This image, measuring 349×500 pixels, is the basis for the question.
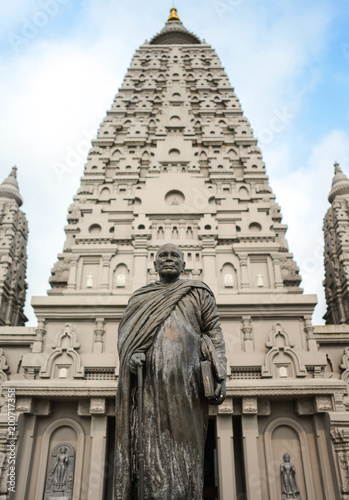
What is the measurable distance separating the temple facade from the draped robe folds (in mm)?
7959

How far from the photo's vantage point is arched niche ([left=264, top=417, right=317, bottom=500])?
11031mm

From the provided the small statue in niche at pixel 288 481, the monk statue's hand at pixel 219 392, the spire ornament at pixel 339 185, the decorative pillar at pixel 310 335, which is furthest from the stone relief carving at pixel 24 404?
the spire ornament at pixel 339 185

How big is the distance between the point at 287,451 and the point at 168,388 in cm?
945

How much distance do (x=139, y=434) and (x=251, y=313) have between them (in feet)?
33.0

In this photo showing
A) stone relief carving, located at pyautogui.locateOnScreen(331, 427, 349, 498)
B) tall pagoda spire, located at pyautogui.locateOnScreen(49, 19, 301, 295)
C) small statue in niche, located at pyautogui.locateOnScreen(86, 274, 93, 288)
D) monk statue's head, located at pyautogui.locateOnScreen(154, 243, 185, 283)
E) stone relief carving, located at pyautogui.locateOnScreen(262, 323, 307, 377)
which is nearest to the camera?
monk statue's head, located at pyautogui.locateOnScreen(154, 243, 185, 283)

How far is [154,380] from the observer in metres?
3.52

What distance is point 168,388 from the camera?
137 inches

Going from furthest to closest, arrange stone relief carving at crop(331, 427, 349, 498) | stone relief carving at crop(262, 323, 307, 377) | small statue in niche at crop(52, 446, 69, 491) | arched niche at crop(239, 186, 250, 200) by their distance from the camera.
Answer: arched niche at crop(239, 186, 250, 200) < stone relief carving at crop(262, 323, 307, 377) < small statue in niche at crop(52, 446, 69, 491) < stone relief carving at crop(331, 427, 349, 498)

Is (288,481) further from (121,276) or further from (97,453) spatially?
(121,276)

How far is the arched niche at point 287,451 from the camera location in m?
11.0

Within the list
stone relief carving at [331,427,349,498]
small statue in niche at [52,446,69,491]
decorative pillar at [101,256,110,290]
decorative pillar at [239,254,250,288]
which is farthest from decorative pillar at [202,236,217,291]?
small statue in niche at [52,446,69,491]

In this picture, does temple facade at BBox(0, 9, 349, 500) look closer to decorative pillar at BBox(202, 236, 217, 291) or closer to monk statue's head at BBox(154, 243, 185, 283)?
decorative pillar at BBox(202, 236, 217, 291)

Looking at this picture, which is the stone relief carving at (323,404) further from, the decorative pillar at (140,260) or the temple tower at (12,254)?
the temple tower at (12,254)

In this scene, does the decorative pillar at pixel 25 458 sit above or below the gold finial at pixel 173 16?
below
